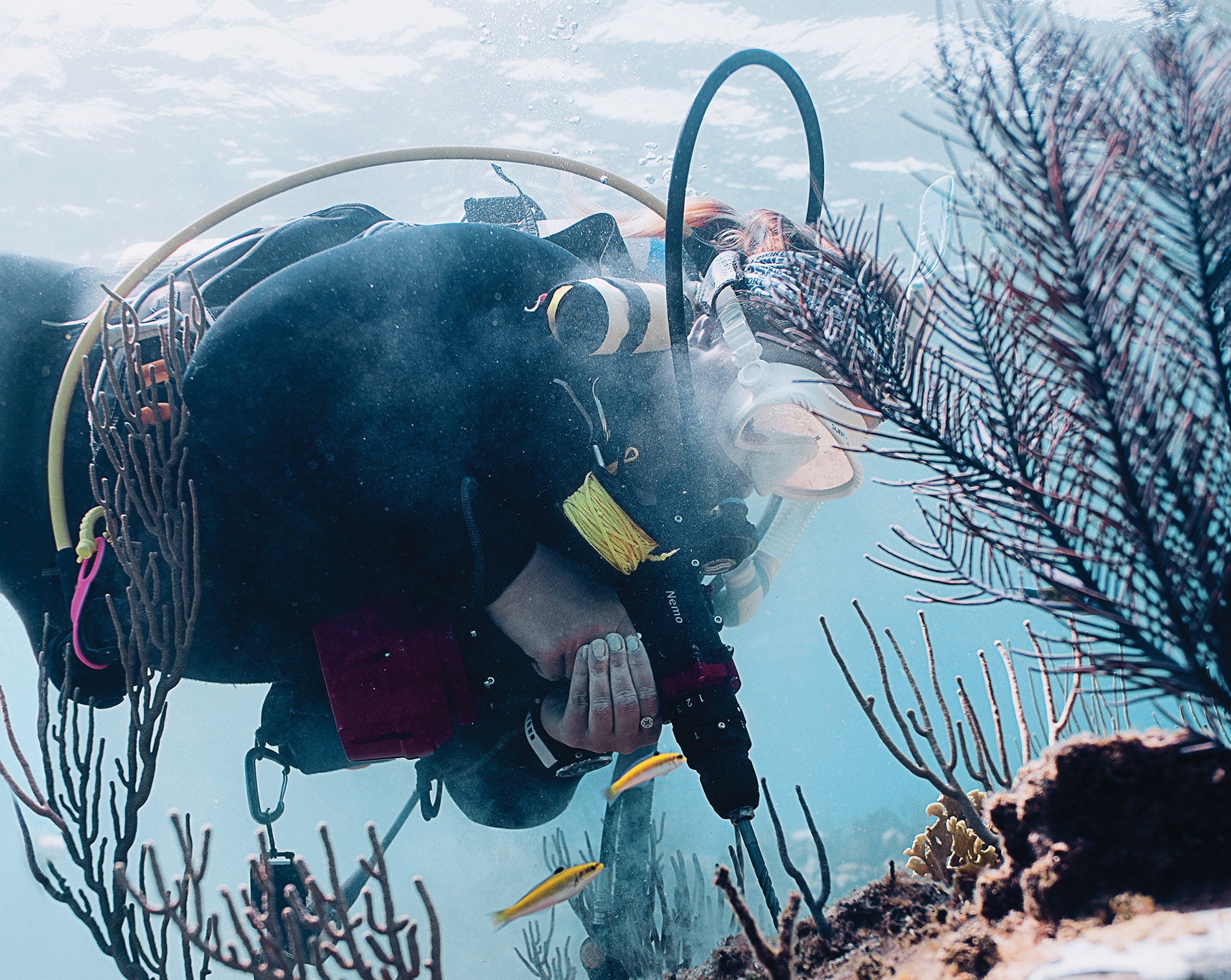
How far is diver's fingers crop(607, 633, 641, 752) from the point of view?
2.30 m

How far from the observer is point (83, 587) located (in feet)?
7.90

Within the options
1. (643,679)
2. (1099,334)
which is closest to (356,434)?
(643,679)

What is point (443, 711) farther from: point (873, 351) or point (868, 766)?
point (868, 766)

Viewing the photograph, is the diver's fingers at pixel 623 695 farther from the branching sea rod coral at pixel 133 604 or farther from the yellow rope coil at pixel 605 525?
the branching sea rod coral at pixel 133 604

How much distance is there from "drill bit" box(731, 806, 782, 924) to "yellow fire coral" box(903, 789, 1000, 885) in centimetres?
66

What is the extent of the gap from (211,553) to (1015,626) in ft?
243

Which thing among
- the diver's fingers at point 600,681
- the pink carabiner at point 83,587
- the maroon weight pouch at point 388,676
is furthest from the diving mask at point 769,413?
the pink carabiner at point 83,587

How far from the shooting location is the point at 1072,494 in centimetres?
146

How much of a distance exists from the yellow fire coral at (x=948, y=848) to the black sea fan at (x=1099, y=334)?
1260 millimetres

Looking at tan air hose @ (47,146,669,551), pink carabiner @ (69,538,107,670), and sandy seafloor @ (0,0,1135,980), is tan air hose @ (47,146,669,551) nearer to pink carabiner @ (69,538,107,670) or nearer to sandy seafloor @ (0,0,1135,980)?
pink carabiner @ (69,538,107,670)

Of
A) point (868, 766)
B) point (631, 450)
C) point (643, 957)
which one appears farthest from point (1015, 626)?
point (631, 450)

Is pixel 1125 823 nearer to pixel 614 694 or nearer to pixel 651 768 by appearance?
pixel 614 694

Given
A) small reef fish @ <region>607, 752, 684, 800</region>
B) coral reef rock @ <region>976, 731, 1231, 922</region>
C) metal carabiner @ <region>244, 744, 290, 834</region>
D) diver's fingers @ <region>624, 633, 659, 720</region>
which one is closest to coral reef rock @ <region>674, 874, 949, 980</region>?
coral reef rock @ <region>976, 731, 1231, 922</region>

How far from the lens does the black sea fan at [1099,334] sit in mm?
1244
